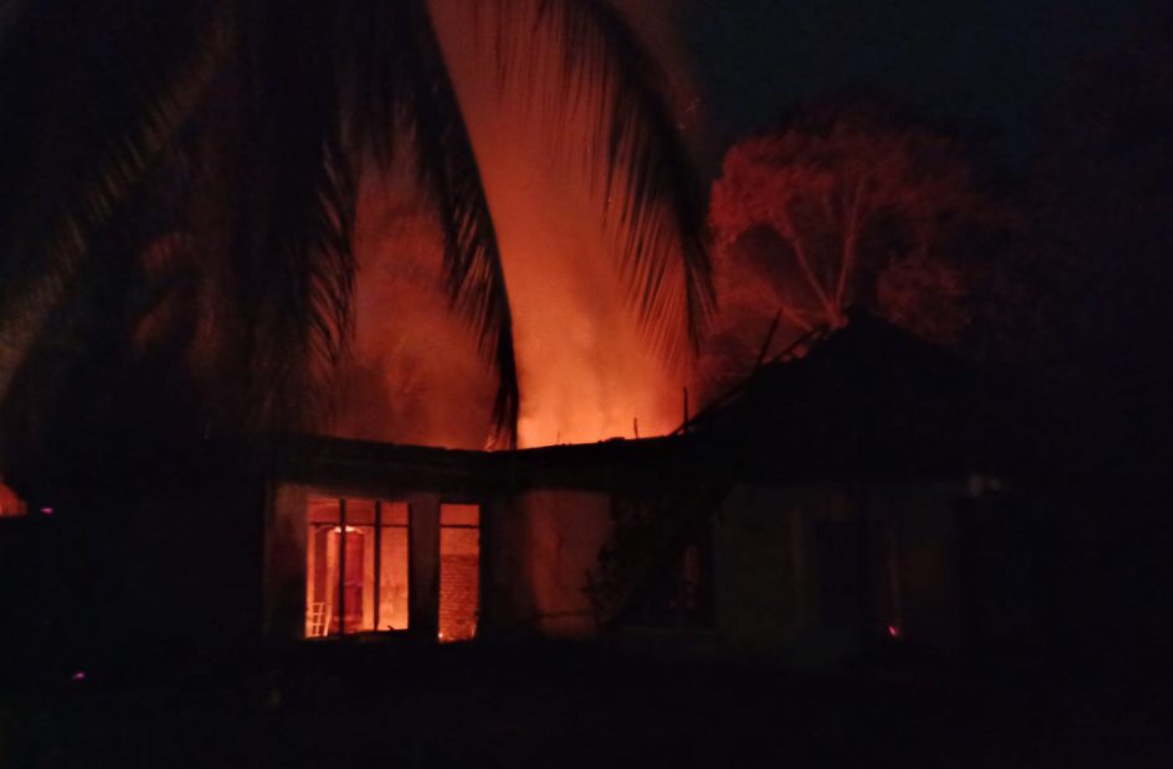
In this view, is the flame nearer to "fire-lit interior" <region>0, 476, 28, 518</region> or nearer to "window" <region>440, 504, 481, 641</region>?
"window" <region>440, 504, 481, 641</region>

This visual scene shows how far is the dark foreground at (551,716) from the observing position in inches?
372

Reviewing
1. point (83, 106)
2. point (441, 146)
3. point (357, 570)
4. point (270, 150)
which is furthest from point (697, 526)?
point (83, 106)

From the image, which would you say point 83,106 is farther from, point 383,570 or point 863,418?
point 383,570

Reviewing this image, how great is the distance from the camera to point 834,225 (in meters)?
25.2

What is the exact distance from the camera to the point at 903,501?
49.9 ft

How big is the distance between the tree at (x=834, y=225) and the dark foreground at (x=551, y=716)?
35.6 ft

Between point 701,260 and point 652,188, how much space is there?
2.16 feet

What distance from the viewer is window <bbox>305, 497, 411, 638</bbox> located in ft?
59.8

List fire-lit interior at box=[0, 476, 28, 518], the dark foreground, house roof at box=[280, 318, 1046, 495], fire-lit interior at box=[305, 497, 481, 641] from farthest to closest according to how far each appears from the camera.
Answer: fire-lit interior at box=[305, 497, 481, 641], fire-lit interior at box=[0, 476, 28, 518], house roof at box=[280, 318, 1046, 495], the dark foreground

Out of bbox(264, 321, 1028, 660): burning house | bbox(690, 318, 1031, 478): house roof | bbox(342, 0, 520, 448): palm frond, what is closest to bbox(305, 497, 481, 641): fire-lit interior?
bbox(264, 321, 1028, 660): burning house

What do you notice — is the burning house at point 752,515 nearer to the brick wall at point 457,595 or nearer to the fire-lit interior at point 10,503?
the brick wall at point 457,595

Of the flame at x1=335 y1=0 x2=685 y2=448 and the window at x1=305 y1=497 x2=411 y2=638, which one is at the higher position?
the flame at x1=335 y1=0 x2=685 y2=448

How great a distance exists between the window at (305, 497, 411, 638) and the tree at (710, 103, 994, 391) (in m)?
8.57

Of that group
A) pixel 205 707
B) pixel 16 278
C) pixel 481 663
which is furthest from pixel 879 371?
pixel 16 278
